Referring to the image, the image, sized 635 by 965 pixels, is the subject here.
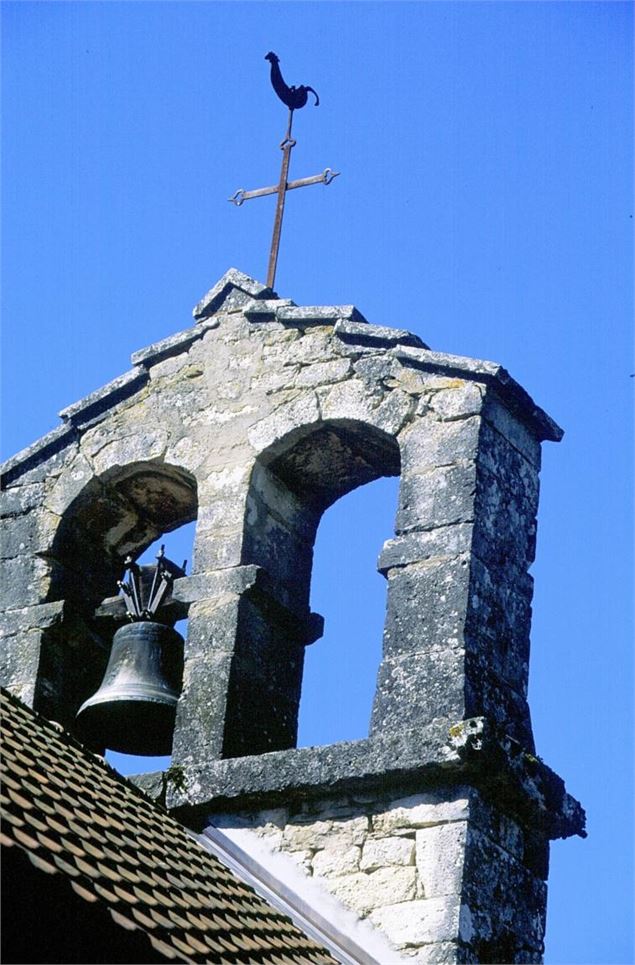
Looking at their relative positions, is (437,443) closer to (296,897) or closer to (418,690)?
(418,690)

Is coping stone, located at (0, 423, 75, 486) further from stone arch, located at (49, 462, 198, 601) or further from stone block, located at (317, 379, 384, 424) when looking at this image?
stone block, located at (317, 379, 384, 424)

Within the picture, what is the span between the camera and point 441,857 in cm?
648

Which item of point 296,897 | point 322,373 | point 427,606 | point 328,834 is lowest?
point 296,897

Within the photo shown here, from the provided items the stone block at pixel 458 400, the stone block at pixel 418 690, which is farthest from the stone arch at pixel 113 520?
the stone block at pixel 418 690

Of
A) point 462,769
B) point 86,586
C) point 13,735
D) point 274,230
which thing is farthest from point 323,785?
point 274,230

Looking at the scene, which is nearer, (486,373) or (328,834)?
(328,834)

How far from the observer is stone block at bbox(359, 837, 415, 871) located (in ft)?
21.6

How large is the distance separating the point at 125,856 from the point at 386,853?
119cm

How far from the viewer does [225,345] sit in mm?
8047

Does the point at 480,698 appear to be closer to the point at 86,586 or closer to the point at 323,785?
the point at 323,785

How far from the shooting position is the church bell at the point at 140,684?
7.39 m

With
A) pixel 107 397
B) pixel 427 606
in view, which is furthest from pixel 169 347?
pixel 427 606

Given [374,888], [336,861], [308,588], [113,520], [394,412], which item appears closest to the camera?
[374,888]

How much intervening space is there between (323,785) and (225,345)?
6.78 ft
